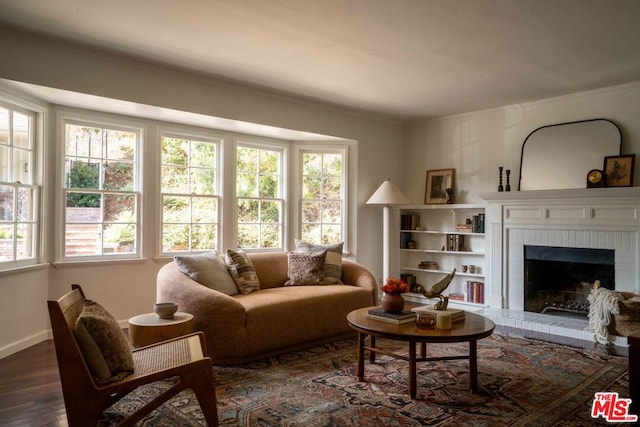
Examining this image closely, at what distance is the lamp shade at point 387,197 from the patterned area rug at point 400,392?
227 cm

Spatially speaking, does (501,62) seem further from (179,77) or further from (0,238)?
(0,238)

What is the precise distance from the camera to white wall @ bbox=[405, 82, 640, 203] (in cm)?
473

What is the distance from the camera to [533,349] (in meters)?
3.88

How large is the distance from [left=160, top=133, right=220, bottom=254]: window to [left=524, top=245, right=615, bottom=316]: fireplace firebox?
3.76 meters

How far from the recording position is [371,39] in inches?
140

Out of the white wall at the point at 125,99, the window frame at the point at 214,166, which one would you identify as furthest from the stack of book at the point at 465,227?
the window frame at the point at 214,166

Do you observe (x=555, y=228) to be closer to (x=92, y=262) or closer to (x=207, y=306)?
(x=207, y=306)

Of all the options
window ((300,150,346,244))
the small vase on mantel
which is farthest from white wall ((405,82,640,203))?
the small vase on mantel

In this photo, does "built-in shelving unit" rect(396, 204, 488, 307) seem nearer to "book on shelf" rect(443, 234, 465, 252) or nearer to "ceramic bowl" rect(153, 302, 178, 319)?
"book on shelf" rect(443, 234, 465, 252)

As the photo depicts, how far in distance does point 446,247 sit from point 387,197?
113 centimetres

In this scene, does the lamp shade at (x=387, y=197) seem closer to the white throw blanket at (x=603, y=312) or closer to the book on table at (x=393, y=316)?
the white throw blanket at (x=603, y=312)

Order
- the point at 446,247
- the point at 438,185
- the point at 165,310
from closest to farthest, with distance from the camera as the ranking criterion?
the point at 165,310 → the point at 446,247 → the point at 438,185

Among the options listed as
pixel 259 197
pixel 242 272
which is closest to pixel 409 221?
pixel 259 197

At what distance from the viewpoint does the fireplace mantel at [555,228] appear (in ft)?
14.6
